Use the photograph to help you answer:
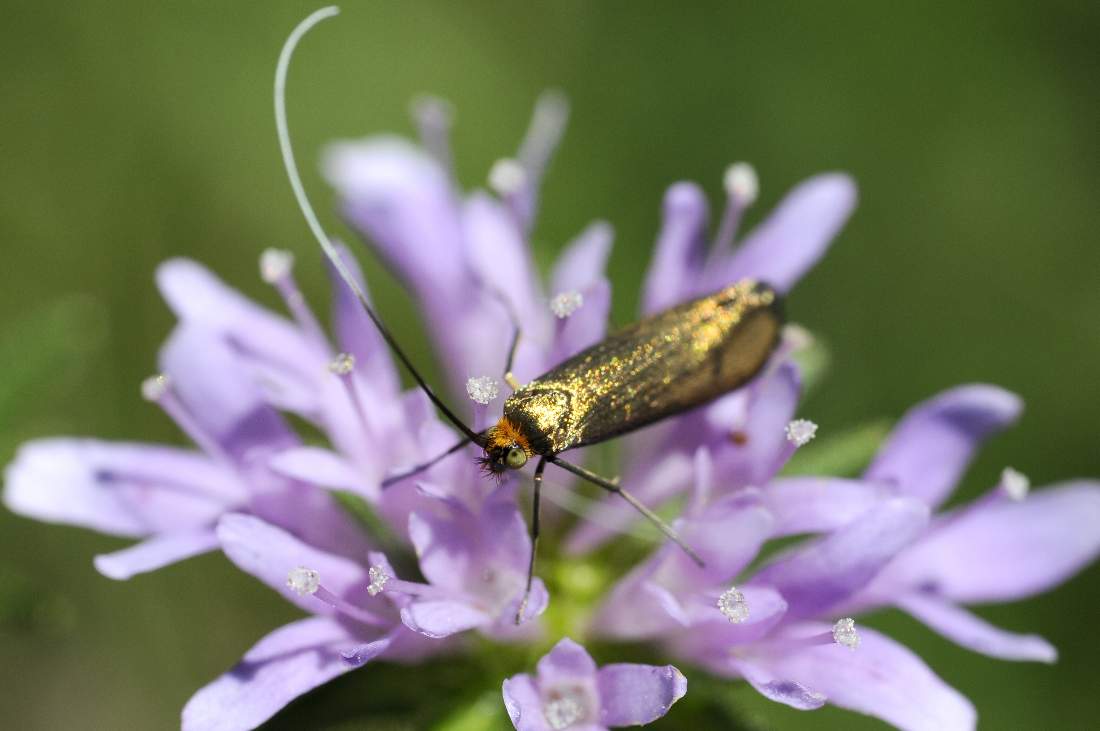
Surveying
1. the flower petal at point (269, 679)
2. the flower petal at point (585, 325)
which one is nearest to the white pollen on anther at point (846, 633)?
the flower petal at point (585, 325)

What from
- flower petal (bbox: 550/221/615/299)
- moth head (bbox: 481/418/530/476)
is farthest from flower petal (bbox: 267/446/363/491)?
flower petal (bbox: 550/221/615/299)

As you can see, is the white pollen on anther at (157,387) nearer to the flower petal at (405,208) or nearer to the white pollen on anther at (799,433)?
the flower petal at (405,208)

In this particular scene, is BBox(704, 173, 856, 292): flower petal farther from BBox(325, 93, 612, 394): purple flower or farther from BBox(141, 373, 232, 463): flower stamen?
BBox(141, 373, 232, 463): flower stamen

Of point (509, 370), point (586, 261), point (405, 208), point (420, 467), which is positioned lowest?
point (420, 467)

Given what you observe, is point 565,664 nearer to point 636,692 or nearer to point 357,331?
point 636,692

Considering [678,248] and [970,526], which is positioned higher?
[678,248]

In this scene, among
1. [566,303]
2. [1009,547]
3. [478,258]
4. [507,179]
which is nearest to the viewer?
[566,303]

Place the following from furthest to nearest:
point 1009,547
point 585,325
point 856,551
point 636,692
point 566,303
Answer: point 1009,547 → point 585,325 → point 566,303 → point 856,551 → point 636,692

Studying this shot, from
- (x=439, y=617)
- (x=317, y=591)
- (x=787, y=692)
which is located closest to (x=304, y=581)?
(x=317, y=591)
